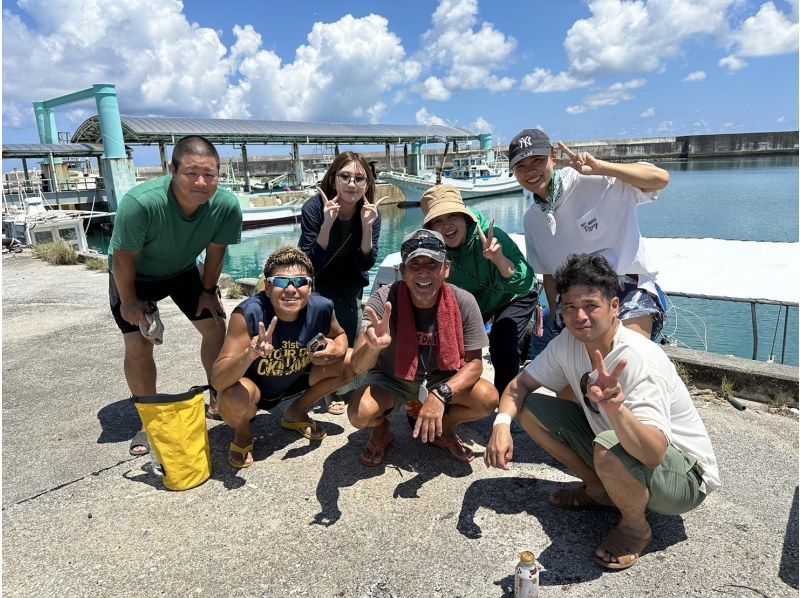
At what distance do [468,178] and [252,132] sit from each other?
725 inches

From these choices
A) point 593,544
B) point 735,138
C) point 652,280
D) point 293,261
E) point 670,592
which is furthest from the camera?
point 735,138

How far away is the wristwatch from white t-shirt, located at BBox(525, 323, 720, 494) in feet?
1.84

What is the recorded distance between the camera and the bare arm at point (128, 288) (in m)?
3.02

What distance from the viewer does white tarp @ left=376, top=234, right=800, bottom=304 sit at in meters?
4.64

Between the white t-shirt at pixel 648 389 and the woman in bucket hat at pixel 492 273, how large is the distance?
78 centimetres

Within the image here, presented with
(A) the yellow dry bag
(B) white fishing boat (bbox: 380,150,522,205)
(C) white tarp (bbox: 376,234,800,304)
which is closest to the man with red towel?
(A) the yellow dry bag

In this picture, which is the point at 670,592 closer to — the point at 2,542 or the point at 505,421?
Result: the point at 505,421

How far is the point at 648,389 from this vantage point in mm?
2035

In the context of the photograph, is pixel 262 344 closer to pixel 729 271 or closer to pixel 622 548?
pixel 622 548

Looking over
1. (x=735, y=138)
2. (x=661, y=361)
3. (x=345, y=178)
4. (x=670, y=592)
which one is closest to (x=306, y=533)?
(x=670, y=592)

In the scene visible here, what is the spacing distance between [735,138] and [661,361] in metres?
80.4

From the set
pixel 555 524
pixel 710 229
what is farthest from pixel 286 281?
pixel 710 229

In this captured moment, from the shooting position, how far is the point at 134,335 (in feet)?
10.6

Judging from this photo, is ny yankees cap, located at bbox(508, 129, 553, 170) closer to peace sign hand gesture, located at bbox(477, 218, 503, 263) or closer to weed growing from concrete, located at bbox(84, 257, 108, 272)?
peace sign hand gesture, located at bbox(477, 218, 503, 263)
